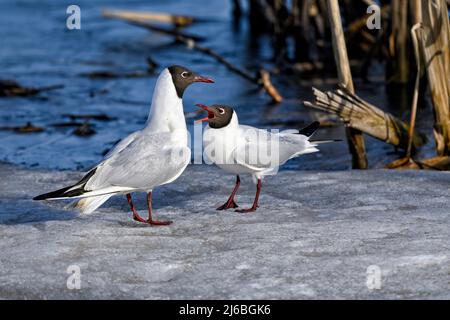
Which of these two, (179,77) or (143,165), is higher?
(179,77)

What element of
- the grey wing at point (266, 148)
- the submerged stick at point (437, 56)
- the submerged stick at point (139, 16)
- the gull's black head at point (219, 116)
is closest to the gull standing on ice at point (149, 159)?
the gull's black head at point (219, 116)

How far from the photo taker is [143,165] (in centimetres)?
589

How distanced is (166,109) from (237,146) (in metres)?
0.52

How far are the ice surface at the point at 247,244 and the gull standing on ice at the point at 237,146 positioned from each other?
0.29 meters

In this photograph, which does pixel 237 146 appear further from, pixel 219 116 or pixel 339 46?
pixel 339 46

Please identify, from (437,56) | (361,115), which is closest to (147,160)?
(361,115)

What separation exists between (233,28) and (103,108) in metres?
6.18

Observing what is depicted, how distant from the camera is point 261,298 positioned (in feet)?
15.7

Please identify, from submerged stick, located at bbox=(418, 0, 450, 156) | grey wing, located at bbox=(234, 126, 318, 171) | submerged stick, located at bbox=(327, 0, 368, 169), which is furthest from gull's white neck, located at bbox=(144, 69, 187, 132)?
submerged stick, located at bbox=(418, 0, 450, 156)

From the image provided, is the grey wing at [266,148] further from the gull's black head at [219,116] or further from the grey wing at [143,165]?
the grey wing at [143,165]

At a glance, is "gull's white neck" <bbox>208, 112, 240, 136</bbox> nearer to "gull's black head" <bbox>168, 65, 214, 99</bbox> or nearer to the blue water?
"gull's black head" <bbox>168, 65, 214, 99</bbox>

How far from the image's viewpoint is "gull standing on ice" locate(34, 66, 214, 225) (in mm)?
5777
